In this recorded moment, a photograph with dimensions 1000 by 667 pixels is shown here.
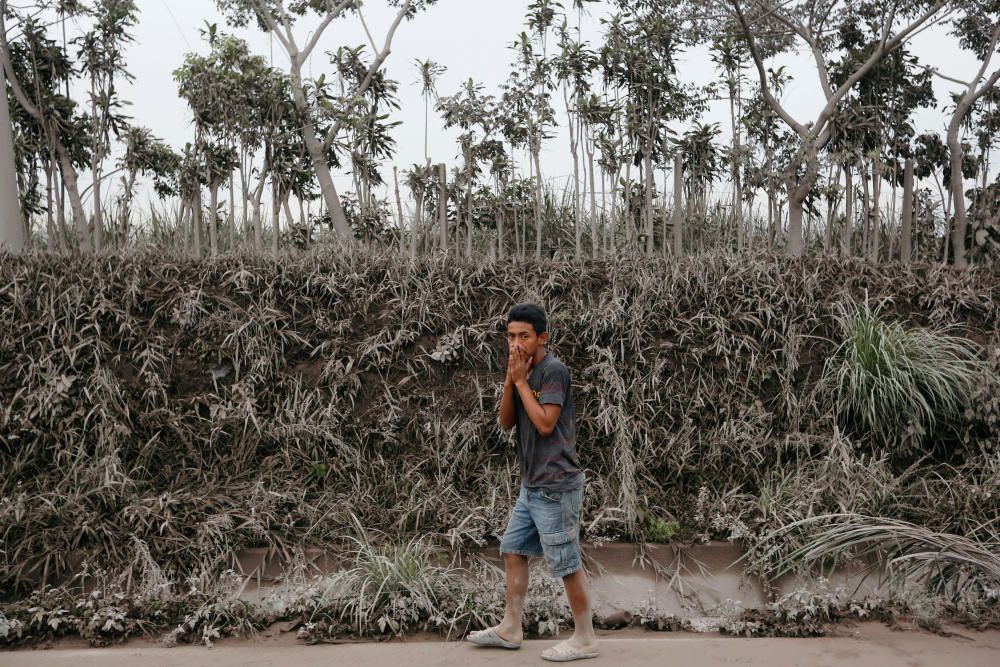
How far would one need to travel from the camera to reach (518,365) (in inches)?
153

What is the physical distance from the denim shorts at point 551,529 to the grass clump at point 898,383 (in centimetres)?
352

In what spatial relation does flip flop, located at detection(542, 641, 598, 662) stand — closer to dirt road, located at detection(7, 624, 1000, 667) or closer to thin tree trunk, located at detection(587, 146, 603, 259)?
dirt road, located at detection(7, 624, 1000, 667)

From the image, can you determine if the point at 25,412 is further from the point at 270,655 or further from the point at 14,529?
the point at 270,655

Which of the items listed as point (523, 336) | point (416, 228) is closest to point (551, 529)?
point (523, 336)

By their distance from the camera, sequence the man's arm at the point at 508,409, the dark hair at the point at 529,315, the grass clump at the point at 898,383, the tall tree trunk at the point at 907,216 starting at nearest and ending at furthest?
the dark hair at the point at 529,315 < the man's arm at the point at 508,409 < the grass clump at the point at 898,383 < the tall tree trunk at the point at 907,216

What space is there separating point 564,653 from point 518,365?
1.38m

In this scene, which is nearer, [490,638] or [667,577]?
[490,638]

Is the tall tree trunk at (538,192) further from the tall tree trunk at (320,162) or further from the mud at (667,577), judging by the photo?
the mud at (667,577)

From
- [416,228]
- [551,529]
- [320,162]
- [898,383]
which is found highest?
[320,162]

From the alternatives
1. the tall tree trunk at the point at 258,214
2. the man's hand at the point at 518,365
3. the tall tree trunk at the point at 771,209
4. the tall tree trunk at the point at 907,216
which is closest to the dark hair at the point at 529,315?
the man's hand at the point at 518,365

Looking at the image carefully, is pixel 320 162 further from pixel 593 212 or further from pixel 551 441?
pixel 551 441

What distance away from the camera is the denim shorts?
3.89m

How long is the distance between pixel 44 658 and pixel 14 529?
141 centimetres

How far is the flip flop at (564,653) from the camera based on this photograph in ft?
13.2
